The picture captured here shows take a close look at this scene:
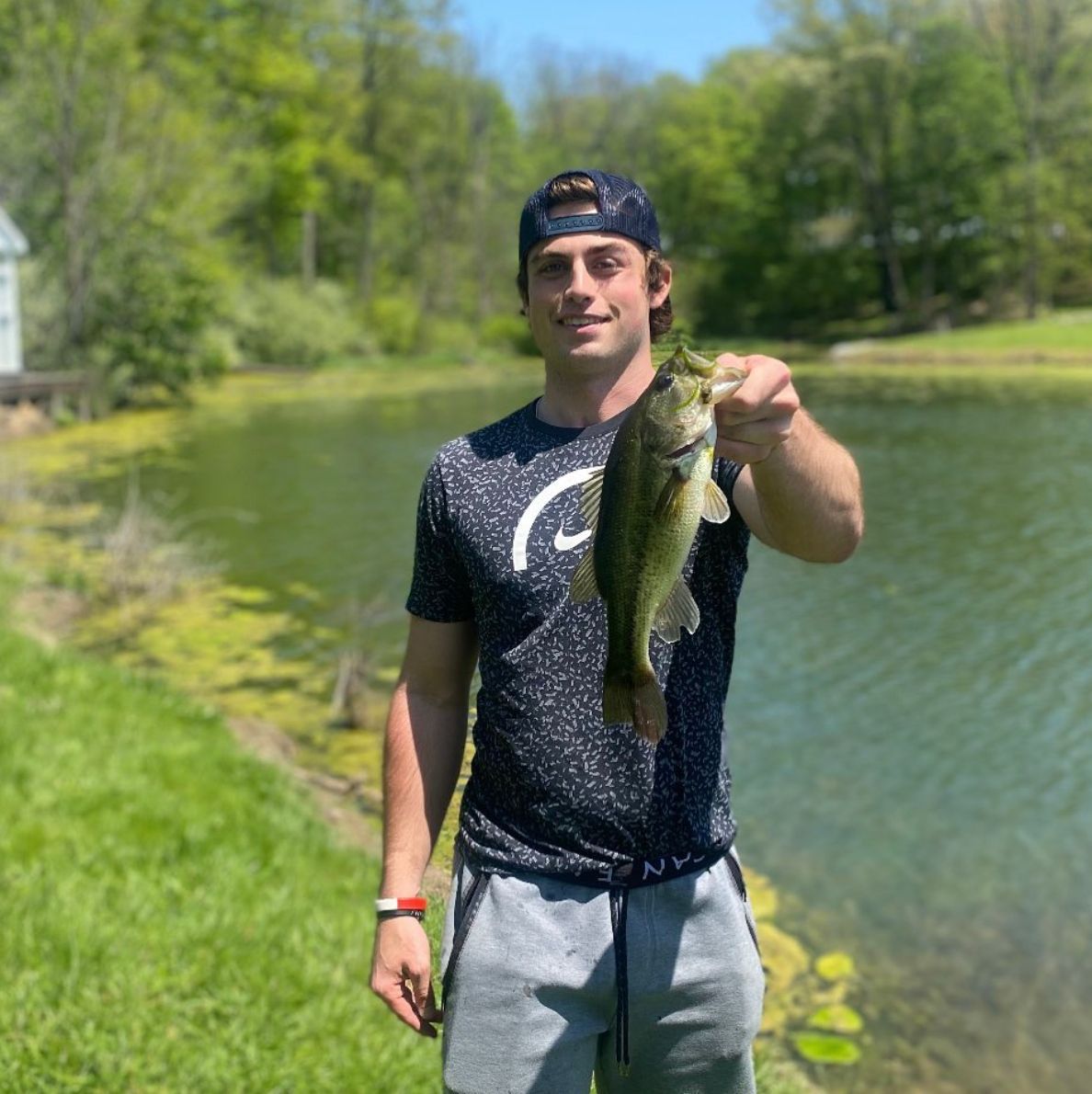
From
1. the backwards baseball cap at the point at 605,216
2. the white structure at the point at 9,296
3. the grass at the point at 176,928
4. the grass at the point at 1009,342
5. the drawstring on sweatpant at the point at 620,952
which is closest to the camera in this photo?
the drawstring on sweatpant at the point at 620,952

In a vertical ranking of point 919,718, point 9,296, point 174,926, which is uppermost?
point 9,296

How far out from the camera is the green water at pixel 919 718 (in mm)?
5465

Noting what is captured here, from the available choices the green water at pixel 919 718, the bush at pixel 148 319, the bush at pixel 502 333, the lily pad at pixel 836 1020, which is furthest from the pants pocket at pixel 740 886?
the bush at pixel 502 333

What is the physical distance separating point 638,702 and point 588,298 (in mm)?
756

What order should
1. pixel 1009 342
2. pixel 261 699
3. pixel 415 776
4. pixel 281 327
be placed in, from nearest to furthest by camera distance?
pixel 415 776 < pixel 261 699 < pixel 1009 342 < pixel 281 327

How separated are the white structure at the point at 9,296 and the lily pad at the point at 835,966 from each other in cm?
2471

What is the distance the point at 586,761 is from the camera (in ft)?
7.64

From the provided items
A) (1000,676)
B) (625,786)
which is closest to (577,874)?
(625,786)

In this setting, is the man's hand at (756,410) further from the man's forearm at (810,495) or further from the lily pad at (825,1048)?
the lily pad at (825,1048)

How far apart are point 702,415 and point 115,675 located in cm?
696

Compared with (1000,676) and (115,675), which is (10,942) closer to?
(115,675)

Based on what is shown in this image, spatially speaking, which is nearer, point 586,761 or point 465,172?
point 586,761

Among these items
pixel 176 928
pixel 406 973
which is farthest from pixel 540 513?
pixel 176 928

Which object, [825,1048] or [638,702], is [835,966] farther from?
[638,702]
